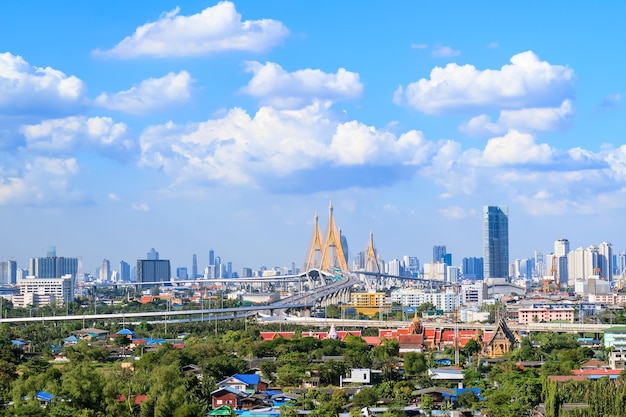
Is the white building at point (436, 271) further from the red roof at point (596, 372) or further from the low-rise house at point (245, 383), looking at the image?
the low-rise house at point (245, 383)

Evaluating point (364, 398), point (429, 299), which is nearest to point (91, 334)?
point (364, 398)

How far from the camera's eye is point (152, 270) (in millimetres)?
80688

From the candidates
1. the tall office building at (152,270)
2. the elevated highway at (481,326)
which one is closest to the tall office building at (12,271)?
the tall office building at (152,270)

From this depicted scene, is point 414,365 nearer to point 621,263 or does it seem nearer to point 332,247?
point 332,247

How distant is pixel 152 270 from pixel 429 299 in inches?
1266

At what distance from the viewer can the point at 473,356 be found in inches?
949

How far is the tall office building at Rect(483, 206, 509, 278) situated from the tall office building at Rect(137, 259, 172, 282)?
23249 millimetres

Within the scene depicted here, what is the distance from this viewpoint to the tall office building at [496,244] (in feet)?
283

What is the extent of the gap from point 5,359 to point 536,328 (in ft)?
61.2

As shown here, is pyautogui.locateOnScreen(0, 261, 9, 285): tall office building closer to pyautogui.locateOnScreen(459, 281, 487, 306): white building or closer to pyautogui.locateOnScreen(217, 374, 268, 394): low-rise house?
pyautogui.locateOnScreen(459, 281, 487, 306): white building

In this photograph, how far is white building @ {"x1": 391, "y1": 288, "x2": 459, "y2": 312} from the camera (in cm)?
5197

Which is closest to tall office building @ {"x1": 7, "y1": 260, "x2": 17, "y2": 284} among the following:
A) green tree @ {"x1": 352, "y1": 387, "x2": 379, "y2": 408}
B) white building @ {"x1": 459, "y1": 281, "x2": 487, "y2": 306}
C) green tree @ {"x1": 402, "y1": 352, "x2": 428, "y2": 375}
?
white building @ {"x1": 459, "y1": 281, "x2": 487, "y2": 306}

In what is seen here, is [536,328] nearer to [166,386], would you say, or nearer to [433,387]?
[433,387]

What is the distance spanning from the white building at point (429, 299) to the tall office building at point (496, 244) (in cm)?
3267
